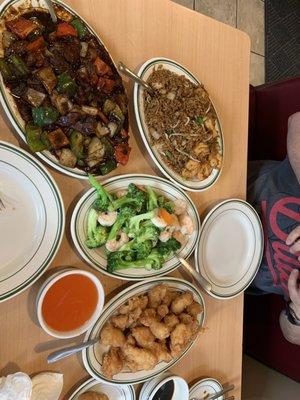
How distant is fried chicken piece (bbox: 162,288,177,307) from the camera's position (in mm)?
1540

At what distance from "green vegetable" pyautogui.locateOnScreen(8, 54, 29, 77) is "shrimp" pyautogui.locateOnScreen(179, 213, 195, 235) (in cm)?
74

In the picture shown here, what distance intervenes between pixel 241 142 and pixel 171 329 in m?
0.89

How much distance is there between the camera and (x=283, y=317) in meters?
2.07

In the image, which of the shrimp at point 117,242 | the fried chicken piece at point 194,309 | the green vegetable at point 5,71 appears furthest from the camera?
the fried chicken piece at point 194,309

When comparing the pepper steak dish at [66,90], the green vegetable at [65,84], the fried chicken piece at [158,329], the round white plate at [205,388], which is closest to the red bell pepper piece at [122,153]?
the pepper steak dish at [66,90]

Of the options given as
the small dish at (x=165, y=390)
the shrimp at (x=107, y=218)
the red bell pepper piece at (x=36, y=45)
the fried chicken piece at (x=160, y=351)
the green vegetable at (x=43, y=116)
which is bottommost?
the small dish at (x=165, y=390)

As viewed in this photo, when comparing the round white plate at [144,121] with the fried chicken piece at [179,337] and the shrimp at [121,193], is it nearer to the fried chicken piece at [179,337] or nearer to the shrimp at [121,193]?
the shrimp at [121,193]

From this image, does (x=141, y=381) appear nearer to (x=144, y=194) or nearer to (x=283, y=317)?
(x=144, y=194)

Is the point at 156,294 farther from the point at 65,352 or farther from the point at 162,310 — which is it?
the point at 65,352

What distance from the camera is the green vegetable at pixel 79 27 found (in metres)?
1.29

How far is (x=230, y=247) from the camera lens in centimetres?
178

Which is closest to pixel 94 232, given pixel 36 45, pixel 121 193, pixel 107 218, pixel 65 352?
pixel 107 218

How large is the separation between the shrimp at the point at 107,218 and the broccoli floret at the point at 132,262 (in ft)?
0.40

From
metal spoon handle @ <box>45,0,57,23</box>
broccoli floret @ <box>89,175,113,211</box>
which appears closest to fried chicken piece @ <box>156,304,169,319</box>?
broccoli floret @ <box>89,175,113,211</box>
